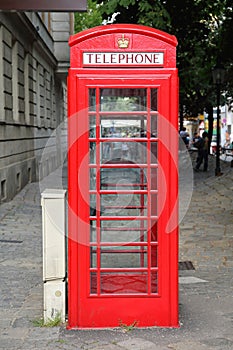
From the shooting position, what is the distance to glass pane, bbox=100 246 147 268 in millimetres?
5764

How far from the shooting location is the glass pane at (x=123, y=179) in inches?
211

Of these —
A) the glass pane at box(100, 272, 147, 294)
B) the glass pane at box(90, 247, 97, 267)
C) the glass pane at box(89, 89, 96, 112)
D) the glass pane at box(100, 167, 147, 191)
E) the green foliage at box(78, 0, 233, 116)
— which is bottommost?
the glass pane at box(100, 272, 147, 294)

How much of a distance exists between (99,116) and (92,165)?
1.28 ft

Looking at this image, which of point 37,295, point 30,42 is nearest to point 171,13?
point 30,42

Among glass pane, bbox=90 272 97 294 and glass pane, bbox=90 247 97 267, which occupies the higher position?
glass pane, bbox=90 247 97 267

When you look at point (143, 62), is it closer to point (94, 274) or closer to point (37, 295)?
point (94, 274)

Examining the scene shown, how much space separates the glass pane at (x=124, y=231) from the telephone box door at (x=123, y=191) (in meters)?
0.06

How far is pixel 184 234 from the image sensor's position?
10656 millimetres

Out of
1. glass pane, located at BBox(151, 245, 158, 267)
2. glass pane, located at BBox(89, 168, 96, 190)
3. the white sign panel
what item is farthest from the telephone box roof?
glass pane, located at BBox(151, 245, 158, 267)

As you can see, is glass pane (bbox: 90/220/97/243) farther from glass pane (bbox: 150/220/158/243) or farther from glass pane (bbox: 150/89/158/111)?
glass pane (bbox: 150/89/158/111)

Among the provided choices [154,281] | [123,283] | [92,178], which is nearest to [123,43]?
[92,178]

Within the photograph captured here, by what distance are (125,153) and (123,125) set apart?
0.82 feet

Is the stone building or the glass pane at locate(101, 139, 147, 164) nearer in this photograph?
the glass pane at locate(101, 139, 147, 164)

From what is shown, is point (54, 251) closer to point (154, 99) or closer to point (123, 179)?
point (123, 179)
